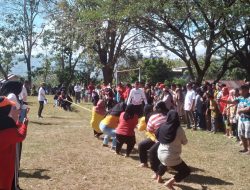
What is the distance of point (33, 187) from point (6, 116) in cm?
318

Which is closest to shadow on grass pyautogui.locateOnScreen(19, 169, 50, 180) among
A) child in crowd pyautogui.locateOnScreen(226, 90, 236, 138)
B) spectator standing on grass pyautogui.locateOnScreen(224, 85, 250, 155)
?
spectator standing on grass pyautogui.locateOnScreen(224, 85, 250, 155)

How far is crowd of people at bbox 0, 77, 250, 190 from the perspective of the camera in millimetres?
5488

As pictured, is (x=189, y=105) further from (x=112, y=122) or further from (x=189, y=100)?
(x=112, y=122)

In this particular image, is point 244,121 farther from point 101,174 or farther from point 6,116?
point 6,116

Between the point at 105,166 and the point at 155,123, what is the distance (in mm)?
1942

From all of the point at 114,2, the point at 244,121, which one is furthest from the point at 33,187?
the point at 114,2

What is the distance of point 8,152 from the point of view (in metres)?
5.44

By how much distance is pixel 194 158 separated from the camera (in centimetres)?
1105

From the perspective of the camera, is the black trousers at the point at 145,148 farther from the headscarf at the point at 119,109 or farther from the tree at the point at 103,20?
the tree at the point at 103,20

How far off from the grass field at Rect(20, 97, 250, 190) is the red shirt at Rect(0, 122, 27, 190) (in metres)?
2.69

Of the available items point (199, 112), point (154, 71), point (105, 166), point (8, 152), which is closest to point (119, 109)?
point (105, 166)

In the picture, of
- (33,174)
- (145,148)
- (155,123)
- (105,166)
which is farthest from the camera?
(105,166)

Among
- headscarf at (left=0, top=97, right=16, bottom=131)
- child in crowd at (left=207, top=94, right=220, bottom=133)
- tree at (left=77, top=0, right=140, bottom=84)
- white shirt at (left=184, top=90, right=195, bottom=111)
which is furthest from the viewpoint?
tree at (left=77, top=0, right=140, bottom=84)

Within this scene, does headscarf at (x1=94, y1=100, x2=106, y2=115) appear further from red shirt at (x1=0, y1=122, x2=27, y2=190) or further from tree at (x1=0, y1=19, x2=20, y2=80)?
tree at (x1=0, y1=19, x2=20, y2=80)
